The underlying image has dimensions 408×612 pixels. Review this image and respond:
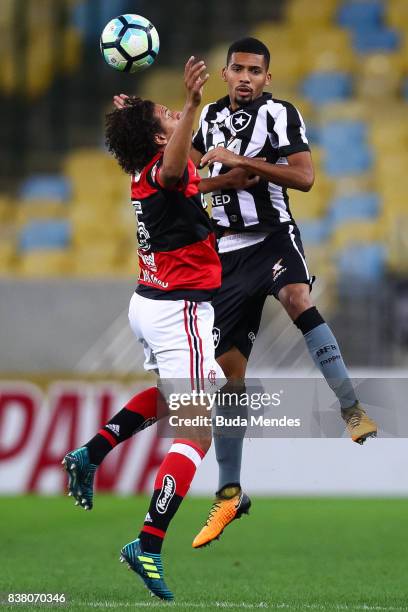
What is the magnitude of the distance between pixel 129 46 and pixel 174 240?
3.76 ft

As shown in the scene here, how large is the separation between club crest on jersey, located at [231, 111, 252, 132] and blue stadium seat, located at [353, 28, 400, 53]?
9482 millimetres

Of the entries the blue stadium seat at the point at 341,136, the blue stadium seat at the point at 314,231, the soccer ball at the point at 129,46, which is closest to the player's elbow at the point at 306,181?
the soccer ball at the point at 129,46

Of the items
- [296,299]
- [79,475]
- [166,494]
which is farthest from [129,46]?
[166,494]

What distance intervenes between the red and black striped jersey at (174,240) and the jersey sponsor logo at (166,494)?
2.81 feet

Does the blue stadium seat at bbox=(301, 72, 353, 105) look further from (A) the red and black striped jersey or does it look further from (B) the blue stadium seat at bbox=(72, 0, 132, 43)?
(A) the red and black striped jersey

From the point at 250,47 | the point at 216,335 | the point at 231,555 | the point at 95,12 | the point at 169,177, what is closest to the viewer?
the point at 169,177

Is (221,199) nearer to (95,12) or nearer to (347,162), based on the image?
(347,162)

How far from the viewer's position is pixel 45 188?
15.2 meters

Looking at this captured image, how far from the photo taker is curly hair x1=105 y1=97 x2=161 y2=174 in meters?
5.93

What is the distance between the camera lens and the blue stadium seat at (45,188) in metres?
15.1

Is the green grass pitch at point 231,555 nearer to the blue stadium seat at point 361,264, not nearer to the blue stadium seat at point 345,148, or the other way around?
the blue stadium seat at point 361,264

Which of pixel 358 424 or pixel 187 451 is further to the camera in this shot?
pixel 358 424

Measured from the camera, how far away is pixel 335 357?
22.0 feet

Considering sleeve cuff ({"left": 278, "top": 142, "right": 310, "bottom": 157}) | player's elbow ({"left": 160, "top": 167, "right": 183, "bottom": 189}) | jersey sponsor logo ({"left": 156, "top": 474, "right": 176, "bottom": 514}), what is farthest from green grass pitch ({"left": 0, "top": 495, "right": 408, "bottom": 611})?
sleeve cuff ({"left": 278, "top": 142, "right": 310, "bottom": 157})
